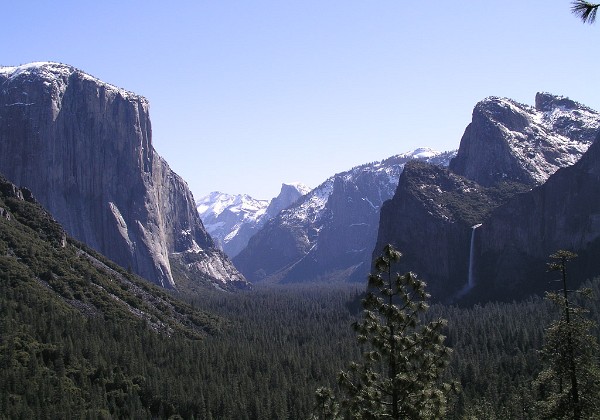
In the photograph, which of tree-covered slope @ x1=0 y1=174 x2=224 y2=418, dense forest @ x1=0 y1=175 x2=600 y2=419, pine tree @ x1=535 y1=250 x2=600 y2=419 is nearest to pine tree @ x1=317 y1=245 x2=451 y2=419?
Result: pine tree @ x1=535 y1=250 x2=600 y2=419

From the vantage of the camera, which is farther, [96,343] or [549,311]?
[549,311]

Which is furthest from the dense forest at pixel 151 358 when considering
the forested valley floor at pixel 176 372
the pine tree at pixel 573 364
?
the pine tree at pixel 573 364

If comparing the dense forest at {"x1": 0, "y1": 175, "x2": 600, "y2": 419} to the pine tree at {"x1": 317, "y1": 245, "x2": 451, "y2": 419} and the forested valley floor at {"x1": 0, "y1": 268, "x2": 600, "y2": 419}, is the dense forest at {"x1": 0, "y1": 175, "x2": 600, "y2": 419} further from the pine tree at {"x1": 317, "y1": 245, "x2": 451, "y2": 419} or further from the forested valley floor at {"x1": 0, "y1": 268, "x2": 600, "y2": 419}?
the pine tree at {"x1": 317, "y1": 245, "x2": 451, "y2": 419}

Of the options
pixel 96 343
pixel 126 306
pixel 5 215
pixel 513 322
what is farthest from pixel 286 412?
pixel 5 215

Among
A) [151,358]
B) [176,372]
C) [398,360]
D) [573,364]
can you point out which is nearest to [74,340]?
[151,358]

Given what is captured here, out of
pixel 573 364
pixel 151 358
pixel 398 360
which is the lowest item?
pixel 151 358

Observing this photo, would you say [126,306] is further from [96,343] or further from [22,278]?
[96,343]

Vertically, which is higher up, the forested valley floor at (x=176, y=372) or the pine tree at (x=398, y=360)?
the pine tree at (x=398, y=360)

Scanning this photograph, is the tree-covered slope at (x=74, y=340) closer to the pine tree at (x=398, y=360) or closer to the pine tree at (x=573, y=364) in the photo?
the pine tree at (x=398, y=360)

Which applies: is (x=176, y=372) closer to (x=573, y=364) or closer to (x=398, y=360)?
(x=573, y=364)
